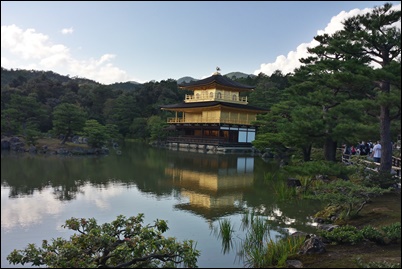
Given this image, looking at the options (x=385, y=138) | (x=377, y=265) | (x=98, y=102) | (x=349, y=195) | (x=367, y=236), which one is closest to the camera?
(x=377, y=265)

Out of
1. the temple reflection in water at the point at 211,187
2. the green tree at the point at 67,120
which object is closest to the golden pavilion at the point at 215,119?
the green tree at the point at 67,120

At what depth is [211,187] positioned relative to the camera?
10992 mm

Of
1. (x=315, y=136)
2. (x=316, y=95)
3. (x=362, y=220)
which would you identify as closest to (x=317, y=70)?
(x=316, y=95)

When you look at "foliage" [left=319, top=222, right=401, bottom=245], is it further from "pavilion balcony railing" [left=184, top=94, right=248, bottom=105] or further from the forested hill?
"pavilion balcony railing" [left=184, top=94, right=248, bottom=105]

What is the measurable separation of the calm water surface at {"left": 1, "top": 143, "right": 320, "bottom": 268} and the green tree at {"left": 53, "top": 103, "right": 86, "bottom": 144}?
6686 mm

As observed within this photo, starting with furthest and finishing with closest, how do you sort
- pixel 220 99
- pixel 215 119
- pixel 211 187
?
1. pixel 220 99
2. pixel 215 119
3. pixel 211 187

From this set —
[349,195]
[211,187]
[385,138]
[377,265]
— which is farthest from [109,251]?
[211,187]

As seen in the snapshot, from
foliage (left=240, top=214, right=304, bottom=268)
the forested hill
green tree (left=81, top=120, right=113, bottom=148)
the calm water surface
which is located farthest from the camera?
the forested hill

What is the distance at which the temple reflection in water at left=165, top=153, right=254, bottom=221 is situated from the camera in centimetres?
811

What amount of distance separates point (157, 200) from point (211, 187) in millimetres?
2594

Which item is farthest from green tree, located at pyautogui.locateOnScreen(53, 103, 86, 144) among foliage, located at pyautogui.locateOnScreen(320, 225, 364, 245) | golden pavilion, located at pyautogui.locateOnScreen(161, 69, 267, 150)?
foliage, located at pyautogui.locateOnScreen(320, 225, 364, 245)

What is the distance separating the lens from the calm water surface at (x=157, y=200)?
6086 mm

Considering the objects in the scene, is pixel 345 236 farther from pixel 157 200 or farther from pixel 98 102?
pixel 98 102

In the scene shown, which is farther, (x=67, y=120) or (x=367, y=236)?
(x=67, y=120)
